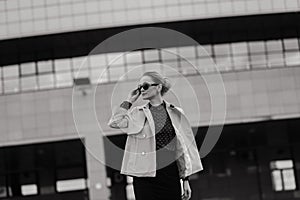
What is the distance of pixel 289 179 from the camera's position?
110 ft

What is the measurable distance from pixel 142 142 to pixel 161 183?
421mm

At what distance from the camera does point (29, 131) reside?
95.3 feet

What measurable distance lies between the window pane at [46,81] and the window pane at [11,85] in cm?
106

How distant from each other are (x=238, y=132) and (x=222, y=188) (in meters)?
3.33

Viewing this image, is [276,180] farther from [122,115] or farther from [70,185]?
[122,115]

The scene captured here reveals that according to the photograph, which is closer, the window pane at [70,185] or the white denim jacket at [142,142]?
the white denim jacket at [142,142]

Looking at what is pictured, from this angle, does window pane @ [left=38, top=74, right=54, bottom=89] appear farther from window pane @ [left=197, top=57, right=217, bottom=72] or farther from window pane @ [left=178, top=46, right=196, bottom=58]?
window pane @ [left=197, top=57, right=217, bottom=72]

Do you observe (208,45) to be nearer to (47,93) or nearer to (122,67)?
(122,67)

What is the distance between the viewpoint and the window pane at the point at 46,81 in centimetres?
3003

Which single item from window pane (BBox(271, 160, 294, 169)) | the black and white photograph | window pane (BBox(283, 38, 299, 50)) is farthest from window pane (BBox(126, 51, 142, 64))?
window pane (BBox(271, 160, 294, 169))

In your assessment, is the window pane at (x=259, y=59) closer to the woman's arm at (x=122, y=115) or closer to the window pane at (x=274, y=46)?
the window pane at (x=274, y=46)

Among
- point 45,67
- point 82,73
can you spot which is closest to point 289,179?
point 82,73

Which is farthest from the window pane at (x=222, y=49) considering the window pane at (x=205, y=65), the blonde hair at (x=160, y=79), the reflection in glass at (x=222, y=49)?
the blonde hair at (x=160, y=79)

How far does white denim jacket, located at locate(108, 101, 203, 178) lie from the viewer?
594cm
